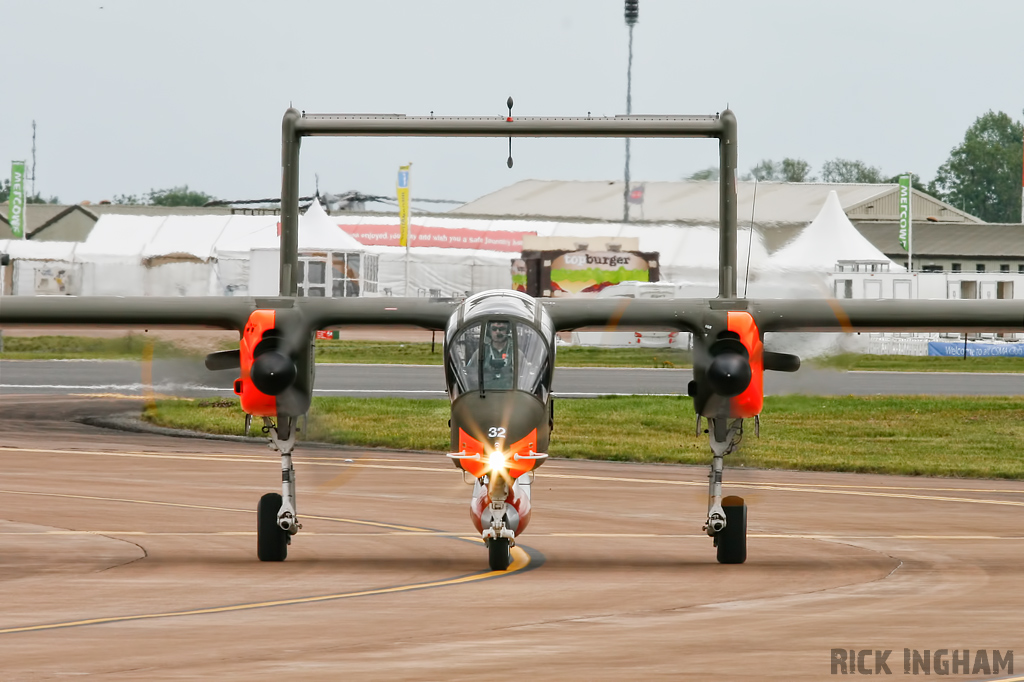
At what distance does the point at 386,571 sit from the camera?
1366 cm

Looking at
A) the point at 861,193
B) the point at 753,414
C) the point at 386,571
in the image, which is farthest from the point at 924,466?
the point at 861,193

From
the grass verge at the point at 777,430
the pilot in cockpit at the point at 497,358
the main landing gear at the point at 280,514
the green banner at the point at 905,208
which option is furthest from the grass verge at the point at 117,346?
the green banner at the point at 905,208

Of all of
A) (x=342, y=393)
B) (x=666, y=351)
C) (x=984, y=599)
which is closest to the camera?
(x=984, y=599)

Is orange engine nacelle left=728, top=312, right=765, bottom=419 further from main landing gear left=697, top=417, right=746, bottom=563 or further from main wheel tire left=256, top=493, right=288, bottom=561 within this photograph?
main wheel tire left=256, top=493, right=288, bottom=561

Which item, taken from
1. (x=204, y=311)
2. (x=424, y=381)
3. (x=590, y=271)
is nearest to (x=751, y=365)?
(x=204, y=311)

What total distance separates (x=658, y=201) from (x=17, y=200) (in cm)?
4203

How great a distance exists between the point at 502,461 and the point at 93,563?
473 cm

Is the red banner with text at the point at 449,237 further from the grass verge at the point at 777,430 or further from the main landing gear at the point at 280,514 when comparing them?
the main landing gear at the point at 280,514

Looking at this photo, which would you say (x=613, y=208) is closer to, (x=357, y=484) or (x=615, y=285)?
(x=615, y=285)

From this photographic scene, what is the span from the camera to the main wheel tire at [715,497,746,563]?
1420 centimetres

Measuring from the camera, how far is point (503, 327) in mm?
12992

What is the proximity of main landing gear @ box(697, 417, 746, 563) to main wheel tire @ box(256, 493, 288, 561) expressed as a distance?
4.49m

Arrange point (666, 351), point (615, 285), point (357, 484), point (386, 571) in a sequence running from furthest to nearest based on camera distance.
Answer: point (615, 285) < point (357, 484) < point (666, 351) < point (386, 571)

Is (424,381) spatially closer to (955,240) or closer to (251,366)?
(251,366)
